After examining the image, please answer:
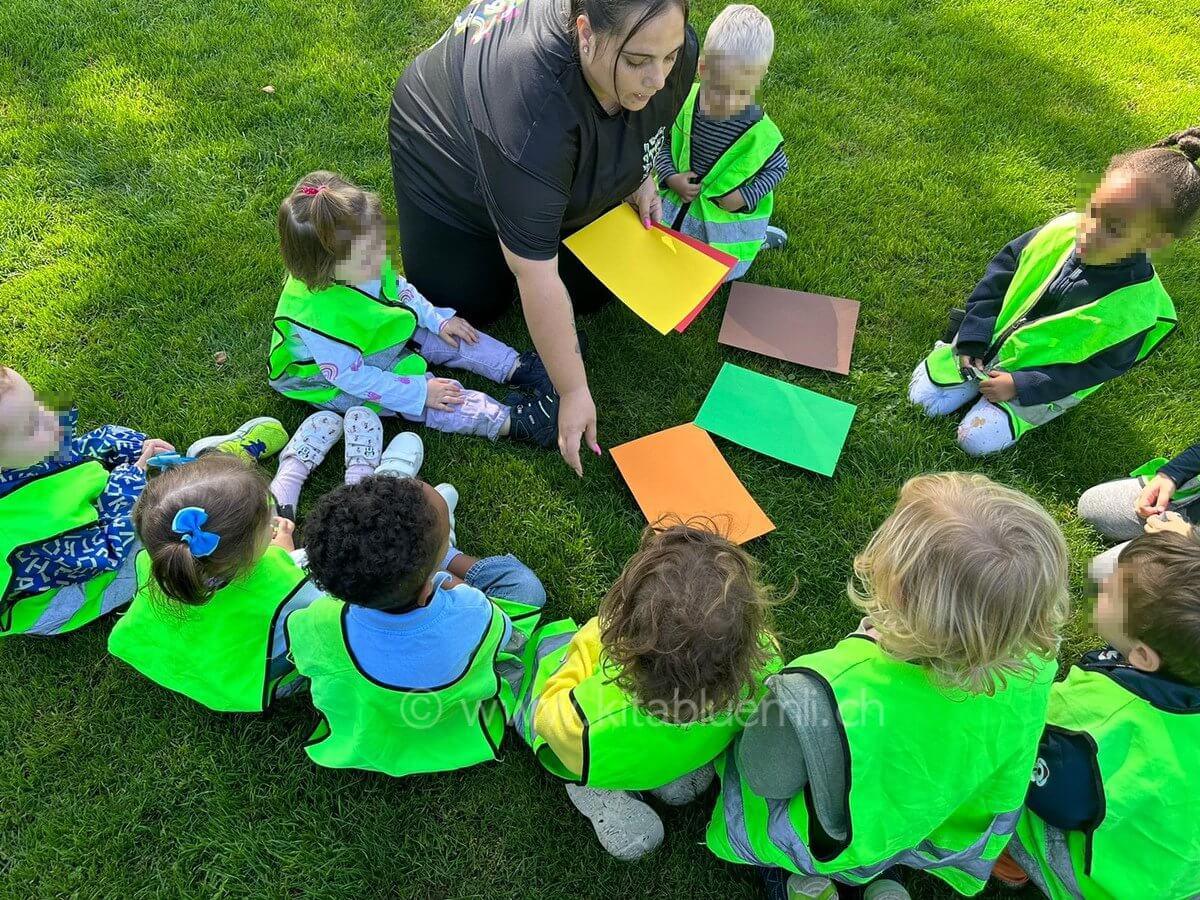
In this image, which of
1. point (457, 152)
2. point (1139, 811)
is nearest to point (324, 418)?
point (457, 152)

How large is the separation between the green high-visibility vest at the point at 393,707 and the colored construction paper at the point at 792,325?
171 cm

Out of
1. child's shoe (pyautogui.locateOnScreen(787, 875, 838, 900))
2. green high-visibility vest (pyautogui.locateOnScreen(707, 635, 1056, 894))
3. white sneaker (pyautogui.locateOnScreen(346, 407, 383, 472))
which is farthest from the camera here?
white sneaker (pyautogui.locateOnScreen(346, 407, 383, 472))

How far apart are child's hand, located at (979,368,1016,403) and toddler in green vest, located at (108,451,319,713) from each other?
2482 millimetres

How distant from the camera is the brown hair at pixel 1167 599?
61.3 inches

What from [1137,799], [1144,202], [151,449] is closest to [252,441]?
[151,449]

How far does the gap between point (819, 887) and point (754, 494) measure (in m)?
1.27

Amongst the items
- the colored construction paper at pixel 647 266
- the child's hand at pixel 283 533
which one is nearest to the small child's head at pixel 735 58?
the colored construction paper at pixel 647 266

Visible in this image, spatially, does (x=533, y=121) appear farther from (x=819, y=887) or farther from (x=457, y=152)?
(x=819, y=887)

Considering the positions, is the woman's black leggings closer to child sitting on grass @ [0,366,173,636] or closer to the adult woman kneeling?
the adult woman kneeling

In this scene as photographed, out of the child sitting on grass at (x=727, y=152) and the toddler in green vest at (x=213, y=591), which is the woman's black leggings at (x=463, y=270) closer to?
the child sitting on grass at (x=727, y=152)

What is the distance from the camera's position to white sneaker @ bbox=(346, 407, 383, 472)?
2.54 metres

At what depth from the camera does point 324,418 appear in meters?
2.60

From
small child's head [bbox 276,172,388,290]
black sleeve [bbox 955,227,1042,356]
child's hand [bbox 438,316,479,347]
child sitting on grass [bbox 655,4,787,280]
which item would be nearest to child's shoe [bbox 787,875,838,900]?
black sleeve [bbox 955,227,1042,356]

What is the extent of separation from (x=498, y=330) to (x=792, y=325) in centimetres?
128
